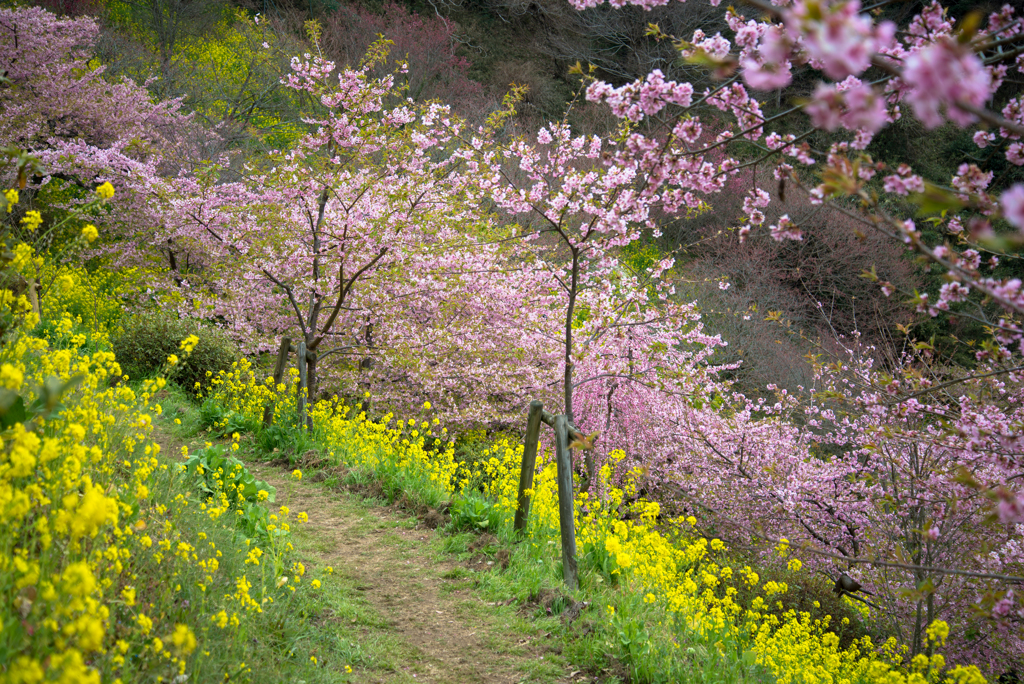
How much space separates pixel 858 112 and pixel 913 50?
245 cm

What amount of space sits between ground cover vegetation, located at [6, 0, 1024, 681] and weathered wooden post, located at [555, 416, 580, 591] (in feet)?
1.07

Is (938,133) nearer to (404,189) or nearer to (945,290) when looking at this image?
(404,189)

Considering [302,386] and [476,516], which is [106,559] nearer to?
[476,516]

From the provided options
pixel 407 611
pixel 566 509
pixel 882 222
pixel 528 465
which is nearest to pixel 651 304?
pixel 528 465

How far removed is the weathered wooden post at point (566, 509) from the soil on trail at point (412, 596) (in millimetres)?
625

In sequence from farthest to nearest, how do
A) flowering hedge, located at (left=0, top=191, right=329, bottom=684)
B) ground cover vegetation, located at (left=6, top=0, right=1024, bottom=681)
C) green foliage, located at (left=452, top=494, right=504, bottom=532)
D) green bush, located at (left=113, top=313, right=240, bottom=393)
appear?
green bush, located at (left=113, top=313, right=240, bottom=393)
green foliage, located at (left=452, top=494, right=504, bottom=532)
ground cover vegetation, located at (left=6, top=0, right=1024, bottom=681)
flowering hedge, located at (left=0, top=191, right=329, bottom=684)

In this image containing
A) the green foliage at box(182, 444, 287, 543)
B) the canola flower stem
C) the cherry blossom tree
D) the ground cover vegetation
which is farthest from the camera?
the canola flower stem

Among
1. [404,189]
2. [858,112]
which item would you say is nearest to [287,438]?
[404,189]

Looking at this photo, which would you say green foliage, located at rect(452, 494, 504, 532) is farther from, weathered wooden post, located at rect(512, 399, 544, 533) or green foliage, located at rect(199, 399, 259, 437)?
green foliage, located at rect(199, 399, 259, 437)

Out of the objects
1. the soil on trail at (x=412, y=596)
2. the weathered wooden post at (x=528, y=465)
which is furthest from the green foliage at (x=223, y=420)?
the weathered wooden post at (x=528, y=465)

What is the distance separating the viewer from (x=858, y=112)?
113cm

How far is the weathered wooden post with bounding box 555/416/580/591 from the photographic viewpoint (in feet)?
15.6

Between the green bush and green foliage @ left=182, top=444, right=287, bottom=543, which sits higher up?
the green bush

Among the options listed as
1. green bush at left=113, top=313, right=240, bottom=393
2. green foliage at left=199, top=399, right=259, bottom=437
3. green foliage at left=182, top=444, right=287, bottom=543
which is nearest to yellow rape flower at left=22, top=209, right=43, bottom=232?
green foliage at left=182, top=444, right=287, bottom=543
